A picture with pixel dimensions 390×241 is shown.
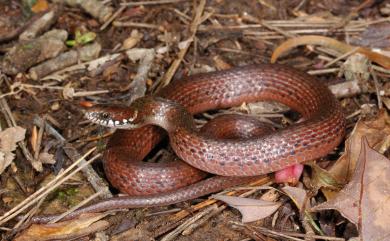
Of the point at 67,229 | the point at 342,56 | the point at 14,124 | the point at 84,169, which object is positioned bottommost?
the point at 67,229

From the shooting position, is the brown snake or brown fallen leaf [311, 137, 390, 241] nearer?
brown fallen leaf [311, 137, 390, 241]

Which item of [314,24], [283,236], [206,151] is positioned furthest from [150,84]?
[283,236]

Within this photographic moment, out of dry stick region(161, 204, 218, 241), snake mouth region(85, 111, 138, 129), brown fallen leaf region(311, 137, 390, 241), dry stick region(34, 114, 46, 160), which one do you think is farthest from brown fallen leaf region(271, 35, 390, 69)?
dry stick region(34, 114, 46, 160)

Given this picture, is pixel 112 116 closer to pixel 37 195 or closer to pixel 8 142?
pixel 37 195

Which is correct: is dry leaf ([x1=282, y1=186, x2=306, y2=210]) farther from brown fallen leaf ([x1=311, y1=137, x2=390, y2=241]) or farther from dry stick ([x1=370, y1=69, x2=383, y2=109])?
dry stick ([x1=370, y1=69, x2=383, y2=109])

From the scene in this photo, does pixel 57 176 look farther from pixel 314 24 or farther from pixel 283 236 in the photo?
pixel 314 24

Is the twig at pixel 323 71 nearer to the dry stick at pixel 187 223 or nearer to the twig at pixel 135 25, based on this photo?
the twig at pixel 135 25

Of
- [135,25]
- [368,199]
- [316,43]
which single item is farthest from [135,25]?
[368,199]
